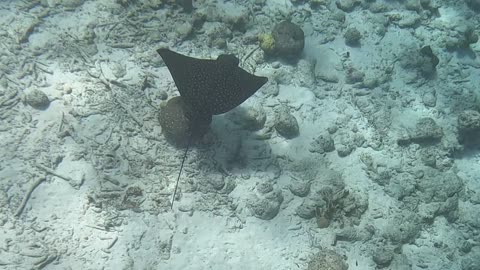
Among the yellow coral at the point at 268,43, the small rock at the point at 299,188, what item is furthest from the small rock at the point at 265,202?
the yellow coral at the point at 268,43

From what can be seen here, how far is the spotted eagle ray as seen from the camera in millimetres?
4105

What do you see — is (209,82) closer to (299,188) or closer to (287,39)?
(299,188)

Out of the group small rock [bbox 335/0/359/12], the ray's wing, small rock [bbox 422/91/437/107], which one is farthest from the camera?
small rock [bbox 335/0/359/12]

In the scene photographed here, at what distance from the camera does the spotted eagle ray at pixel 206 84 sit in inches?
162

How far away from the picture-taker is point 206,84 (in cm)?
410

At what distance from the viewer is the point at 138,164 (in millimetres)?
4555

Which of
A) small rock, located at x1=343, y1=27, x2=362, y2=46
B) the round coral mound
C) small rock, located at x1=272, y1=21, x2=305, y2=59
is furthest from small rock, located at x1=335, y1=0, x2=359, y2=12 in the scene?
the round coral mound

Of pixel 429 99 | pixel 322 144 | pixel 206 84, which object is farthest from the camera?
pixel 429 99

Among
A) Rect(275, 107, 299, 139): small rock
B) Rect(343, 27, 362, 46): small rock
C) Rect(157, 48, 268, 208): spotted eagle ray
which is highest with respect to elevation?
Rect(157, 48, 268, 208): spotted eagle ray

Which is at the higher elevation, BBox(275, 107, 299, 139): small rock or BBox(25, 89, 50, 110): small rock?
BBox(25, 89, 50, 110): small rock

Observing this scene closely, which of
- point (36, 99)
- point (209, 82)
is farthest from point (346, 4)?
point (36, 99)

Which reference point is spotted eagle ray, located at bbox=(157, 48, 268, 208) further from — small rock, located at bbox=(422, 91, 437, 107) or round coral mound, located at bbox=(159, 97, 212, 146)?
small rock, located at bbox=(422, 91, 437, 107)

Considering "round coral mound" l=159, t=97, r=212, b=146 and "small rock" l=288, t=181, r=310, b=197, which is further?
"small rock" l=288, t=181, r=310, b=197

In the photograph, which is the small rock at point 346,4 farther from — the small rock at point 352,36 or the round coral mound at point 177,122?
the round coral mound at point 177,122
